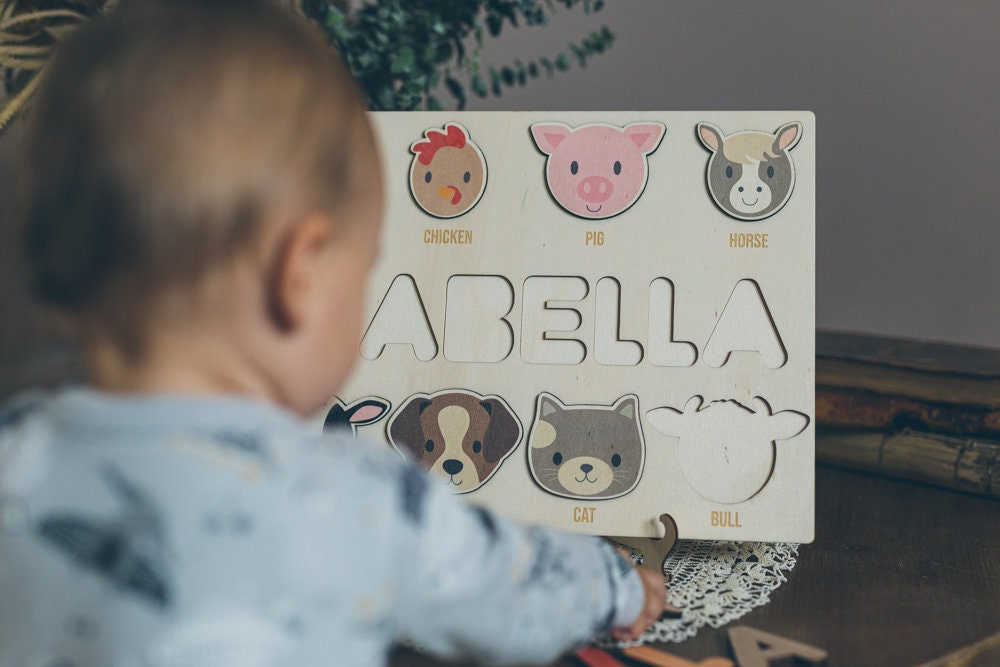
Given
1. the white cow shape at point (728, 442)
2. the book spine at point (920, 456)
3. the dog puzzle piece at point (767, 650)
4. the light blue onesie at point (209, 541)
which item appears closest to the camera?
the light blue onesie at point (209, 541)

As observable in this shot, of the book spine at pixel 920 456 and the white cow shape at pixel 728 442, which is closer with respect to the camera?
the white cow shape at pixel 728 442

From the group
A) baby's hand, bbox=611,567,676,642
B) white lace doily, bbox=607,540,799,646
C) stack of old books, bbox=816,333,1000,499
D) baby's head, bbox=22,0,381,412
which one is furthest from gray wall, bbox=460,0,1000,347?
baby's head, bbox=22,0,381,412

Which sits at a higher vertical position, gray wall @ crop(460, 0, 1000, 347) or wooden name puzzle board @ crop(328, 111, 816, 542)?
gray wall @ crop(460, 0, 1000, 347)

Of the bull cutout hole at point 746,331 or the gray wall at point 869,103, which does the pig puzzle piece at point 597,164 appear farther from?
the gray wall at point 869,103

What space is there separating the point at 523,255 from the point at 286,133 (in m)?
0.36

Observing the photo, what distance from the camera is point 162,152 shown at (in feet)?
1.30

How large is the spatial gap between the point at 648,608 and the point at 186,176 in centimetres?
38

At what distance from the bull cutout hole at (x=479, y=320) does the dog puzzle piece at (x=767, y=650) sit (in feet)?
0.92

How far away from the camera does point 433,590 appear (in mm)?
431

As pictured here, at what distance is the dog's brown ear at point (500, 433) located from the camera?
74cm

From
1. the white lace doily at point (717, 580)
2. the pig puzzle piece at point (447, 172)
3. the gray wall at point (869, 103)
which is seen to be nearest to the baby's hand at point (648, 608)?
the white lace doily at point (717, 580)

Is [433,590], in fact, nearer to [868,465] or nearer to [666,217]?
[666,217]

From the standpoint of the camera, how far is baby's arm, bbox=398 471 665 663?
0.43 meters

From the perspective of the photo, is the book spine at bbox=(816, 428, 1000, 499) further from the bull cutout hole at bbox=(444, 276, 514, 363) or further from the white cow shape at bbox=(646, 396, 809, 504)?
the bull cutout hole at bbox=(444, 276, 514, 363)
